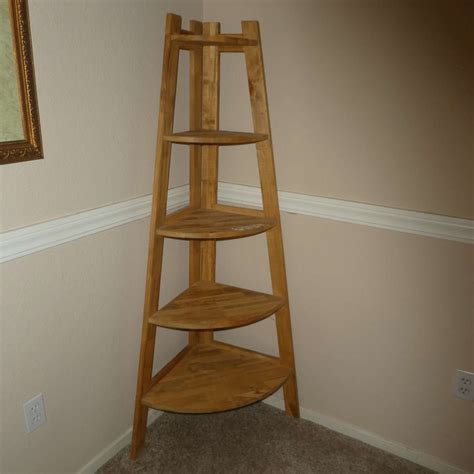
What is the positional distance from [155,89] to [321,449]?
1504mm

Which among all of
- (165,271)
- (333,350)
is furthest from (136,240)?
(333,350)

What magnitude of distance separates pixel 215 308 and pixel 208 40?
0.91 meters

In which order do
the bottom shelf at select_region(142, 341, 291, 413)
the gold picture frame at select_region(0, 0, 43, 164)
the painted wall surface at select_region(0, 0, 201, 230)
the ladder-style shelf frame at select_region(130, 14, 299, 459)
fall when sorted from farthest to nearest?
the bottom shelf at select_region(142, 341, 291, 413)
the ladder-style shelf frame at select_region(130, 14, 299, 459)
the painted wall surface at select_region(0, 0, 201, 230)
the gold picture frame at select_region(0, 0, 43, 164)

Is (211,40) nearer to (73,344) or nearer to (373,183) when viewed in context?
(373,183)

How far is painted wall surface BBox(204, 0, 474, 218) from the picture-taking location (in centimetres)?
129

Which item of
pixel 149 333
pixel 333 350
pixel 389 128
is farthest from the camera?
pixel 333 350

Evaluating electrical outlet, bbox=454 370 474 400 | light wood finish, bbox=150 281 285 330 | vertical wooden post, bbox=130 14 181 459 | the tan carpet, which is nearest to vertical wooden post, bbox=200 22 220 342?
light wood finish, bbox=150 281 285 330

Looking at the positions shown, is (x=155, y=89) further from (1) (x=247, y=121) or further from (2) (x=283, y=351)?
(2) (x=283, y=351)

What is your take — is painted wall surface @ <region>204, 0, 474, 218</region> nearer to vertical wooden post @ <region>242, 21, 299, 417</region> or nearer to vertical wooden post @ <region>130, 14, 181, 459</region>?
vertical wooden post @ <region>242, 21, 299, 417</region>

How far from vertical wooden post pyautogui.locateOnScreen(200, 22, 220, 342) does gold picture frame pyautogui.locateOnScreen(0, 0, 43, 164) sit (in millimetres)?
665

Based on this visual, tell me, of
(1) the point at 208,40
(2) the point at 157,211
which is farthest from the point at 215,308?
(1) the point at 208,40

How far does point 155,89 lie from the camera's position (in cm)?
154

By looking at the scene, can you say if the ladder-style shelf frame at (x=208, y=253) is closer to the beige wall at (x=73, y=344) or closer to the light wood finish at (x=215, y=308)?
the light wood finish at (x=215, y=308)

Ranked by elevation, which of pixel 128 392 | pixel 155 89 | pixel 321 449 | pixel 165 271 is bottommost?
pixel 321 449
